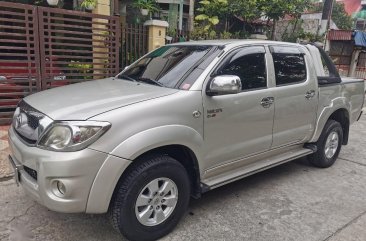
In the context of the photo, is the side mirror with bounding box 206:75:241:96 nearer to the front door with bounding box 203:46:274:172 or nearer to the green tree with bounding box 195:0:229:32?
the front door with bounding box 203:46:274:172

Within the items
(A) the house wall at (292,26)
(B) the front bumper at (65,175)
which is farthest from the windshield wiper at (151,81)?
(A) the house wall at (292,26)

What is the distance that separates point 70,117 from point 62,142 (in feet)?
0.66

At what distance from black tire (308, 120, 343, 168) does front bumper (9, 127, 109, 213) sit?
135 inches

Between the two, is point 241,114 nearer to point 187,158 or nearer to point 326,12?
point 187,158

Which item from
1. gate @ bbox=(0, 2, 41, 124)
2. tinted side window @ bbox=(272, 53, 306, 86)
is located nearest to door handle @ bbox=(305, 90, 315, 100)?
tinted side window @ bbox=(272, 53, 306, 86)

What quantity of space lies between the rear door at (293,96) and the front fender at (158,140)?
4.28 feet

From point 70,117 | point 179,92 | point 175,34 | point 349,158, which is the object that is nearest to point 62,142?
point 70,117

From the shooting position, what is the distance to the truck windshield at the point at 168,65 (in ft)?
11.4

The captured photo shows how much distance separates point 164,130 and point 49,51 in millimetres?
4605

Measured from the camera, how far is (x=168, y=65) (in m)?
3.73

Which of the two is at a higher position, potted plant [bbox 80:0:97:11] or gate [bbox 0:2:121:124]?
potted plant [bbox 80:0:97:11]

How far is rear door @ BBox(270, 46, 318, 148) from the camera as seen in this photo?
4.12 metres

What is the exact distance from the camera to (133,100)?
9.74 ft

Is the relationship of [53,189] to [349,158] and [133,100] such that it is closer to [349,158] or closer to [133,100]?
[133,100]
